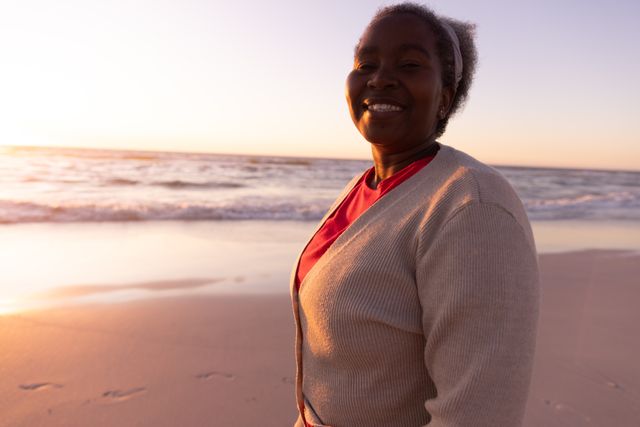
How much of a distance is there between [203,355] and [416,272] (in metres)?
3.46

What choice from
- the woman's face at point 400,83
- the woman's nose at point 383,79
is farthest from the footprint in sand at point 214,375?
the woman's nose at point 383,79

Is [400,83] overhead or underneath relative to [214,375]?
overhead

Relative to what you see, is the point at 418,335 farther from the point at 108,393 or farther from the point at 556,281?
the point at 556,281

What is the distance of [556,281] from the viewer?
6.81 m

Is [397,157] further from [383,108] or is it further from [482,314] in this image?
[482,314]

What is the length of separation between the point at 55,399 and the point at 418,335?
10.5ft

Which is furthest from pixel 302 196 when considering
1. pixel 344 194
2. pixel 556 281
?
pixel 344 194

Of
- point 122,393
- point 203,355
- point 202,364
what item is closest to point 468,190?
point 122,393

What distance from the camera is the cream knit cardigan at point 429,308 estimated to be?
0.99 meters

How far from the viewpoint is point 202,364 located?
403cm

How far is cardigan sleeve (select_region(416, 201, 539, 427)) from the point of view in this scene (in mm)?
984

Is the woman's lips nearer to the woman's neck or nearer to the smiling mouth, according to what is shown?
the smiling mouth

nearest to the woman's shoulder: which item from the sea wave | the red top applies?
the red top

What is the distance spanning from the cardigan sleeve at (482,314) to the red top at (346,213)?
371 mm
